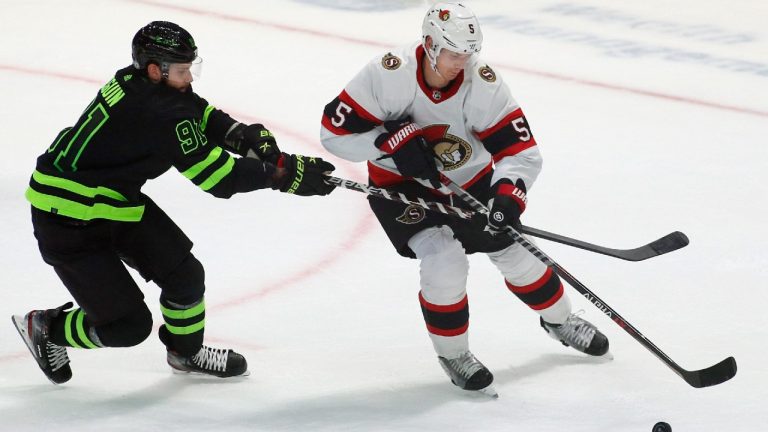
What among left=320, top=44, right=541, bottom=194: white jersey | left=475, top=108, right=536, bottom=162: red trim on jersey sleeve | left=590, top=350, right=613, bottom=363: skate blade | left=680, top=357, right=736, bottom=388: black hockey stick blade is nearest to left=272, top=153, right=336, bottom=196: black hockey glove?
left=320, top=44, right=541, bottom=194: white jersey

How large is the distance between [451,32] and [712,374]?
1107 millimetres

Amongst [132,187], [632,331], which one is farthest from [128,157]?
[632,331]

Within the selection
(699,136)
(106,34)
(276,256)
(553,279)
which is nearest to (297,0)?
(106,34)

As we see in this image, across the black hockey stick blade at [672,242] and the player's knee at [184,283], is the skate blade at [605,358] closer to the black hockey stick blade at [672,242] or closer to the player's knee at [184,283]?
the black hockey stick blade at [672,242]

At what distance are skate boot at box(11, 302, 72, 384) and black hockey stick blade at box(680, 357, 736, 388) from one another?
5.46ft

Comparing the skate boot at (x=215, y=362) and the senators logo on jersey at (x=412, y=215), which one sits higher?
the senators logo on jersey at (x=412, y=215)

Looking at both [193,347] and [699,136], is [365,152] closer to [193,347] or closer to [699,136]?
[193,347]

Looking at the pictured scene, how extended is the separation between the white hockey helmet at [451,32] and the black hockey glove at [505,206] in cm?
37

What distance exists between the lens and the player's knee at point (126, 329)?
3336 millimetres

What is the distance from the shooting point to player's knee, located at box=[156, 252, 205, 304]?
11.0ft

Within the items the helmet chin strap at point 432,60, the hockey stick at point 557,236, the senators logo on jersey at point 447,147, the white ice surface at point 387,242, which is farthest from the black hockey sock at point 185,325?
the helmet chin strap at point 432,60

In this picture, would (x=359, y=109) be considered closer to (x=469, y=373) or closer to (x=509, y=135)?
(x=509, y=135)

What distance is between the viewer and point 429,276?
337 cm

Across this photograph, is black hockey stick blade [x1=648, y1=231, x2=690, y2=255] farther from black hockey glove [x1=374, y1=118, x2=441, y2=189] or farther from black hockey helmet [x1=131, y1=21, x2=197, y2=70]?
black hockey helmet [x1=131, y1=21, x2=197, y2=70]
